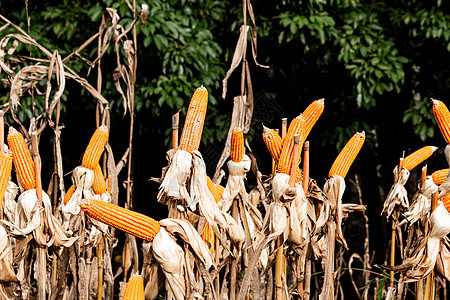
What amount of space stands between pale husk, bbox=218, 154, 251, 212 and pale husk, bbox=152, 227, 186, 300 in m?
0.49

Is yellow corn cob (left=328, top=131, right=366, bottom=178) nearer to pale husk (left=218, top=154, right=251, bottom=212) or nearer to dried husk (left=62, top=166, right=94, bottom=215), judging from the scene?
pale husk (left=218, top=154, right=251, bottom=212)

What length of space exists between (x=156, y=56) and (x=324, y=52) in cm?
129

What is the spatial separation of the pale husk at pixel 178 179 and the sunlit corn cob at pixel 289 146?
12.1 inches

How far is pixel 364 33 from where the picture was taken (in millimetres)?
4168

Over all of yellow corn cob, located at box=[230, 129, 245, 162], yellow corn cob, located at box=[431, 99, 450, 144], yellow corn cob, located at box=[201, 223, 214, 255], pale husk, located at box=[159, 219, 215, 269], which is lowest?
yellow corn cob, located at box=[201, 223, 214, 255]

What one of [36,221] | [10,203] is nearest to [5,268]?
[36,221]

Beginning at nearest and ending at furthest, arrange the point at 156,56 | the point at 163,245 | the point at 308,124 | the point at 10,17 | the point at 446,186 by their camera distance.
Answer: the point at 163,245 → the point at 446,186 → the point at 308,124 → the point at 156,56 → the point at 10,17

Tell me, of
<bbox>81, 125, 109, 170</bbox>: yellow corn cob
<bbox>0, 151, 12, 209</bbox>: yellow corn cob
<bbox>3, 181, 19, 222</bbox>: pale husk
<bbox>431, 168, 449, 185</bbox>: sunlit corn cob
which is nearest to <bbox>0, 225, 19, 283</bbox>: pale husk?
<bbox>0, 151, 12, 209</bbox>: yellow corn cob

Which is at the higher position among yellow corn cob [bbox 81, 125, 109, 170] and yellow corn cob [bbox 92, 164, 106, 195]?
yellow corn cob [bbox 81, 125, 109, 170]

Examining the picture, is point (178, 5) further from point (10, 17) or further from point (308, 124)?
point (308, 124)

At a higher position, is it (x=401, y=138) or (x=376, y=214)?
(x=401, y=138)

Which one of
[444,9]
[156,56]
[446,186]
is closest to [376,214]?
[444,9]

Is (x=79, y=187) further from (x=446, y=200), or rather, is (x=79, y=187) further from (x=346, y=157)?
(x=446, y=200)

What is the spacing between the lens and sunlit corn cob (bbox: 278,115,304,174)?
5.52 ft
